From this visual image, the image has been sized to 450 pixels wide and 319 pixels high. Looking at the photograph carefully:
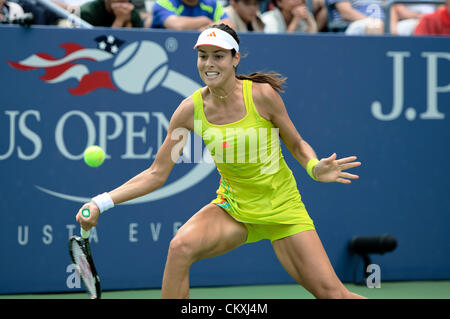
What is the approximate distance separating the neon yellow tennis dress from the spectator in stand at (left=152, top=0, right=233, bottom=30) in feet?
8.12

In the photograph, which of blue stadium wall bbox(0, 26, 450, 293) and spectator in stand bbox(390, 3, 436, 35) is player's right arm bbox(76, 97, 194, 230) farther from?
spectator in stand bbox(390, 3, 436, 35)

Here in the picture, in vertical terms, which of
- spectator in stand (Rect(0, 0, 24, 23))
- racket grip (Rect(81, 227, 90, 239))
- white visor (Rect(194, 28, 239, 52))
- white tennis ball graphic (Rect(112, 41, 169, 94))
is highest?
spectator in stand (Rect(0, 0, 24, 23))

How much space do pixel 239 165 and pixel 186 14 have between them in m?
2.92

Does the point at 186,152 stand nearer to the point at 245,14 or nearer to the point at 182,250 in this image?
the point at 245,14

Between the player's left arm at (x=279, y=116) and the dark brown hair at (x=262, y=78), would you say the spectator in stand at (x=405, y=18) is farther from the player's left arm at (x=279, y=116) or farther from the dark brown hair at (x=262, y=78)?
the player's left arm at (x=279, y=116)

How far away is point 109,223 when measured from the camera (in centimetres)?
571

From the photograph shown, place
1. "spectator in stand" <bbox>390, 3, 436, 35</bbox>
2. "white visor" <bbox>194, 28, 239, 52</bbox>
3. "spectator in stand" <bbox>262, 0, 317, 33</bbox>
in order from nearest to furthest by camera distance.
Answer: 1. "white visor" <bbox>194, 28, 239, 52</bbox>
2. "spectator in stand" <bbox>262, 0, 317, 33</bbox>
3. "spectator in stand" <bbox>390, 3, 436, 35</bbox>

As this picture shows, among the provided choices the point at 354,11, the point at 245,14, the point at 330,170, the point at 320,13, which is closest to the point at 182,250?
the point at 330,170

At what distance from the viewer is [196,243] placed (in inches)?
139

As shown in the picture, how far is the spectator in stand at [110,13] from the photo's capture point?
612cm

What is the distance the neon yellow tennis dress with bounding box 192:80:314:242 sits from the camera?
3727mm

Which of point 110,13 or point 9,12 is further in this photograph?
point 110,13

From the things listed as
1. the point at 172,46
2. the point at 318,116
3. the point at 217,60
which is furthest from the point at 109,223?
the point at 217,60

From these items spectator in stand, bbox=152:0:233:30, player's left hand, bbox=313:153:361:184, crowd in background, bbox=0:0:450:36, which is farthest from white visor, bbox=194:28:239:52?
spectator in stand, bbox=152:0:233:30
